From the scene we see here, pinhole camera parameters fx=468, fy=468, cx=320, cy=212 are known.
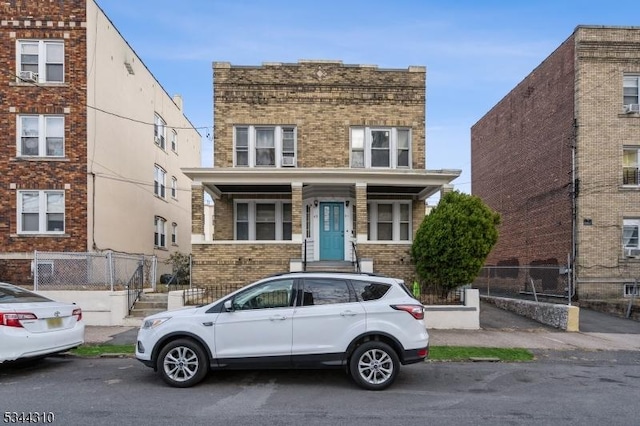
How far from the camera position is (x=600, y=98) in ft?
59.1

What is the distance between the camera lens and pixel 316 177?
14.9m

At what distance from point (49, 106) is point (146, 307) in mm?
8859

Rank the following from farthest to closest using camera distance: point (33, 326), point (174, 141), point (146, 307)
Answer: point (174, 141) < point (146, 307) < point (33, 326)

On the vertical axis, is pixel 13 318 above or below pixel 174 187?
below

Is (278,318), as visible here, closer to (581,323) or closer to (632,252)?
(581,323)

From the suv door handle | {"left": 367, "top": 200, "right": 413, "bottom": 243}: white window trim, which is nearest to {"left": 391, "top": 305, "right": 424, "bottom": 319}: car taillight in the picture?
the suv door handle

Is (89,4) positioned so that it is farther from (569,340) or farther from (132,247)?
(569,340)

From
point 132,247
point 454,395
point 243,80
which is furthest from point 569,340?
point 132,247

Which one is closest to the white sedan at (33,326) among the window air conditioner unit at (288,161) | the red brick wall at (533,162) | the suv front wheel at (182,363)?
the suv front wheel at (182,363)

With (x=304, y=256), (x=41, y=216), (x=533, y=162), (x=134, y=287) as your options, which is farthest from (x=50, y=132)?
(x=533, y=162)

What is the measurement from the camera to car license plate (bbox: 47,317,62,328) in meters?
7.39

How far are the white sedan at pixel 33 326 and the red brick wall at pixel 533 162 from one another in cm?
1731

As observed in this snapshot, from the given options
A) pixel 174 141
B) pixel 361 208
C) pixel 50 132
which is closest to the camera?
pixel 361 208

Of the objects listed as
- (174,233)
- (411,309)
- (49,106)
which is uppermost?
(49,106)
